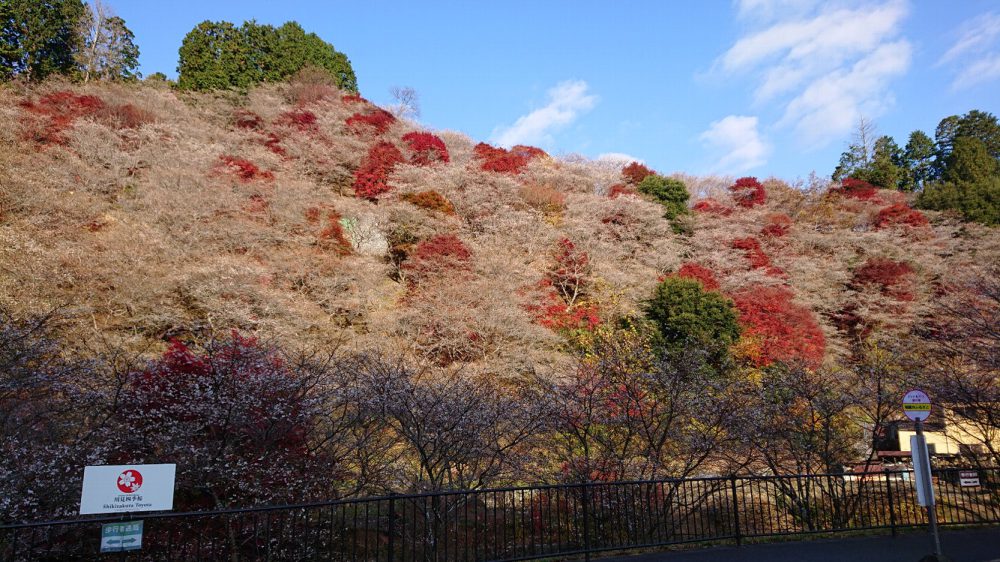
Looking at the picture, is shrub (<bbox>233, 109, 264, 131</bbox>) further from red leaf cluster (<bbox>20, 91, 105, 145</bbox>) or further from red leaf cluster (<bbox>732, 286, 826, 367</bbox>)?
red leaf cluster (<bbox>732, 286, 826, 367</bbox>)

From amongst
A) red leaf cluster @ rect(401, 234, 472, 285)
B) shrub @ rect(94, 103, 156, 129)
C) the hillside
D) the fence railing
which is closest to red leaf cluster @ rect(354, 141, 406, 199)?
the hillside

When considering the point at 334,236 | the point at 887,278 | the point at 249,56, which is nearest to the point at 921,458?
the point at 334,236

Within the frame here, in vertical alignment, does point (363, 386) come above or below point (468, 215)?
below

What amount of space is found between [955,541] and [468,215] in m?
20.0

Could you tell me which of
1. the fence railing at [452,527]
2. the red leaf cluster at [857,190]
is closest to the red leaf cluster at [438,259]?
the fence railing at [452,527]

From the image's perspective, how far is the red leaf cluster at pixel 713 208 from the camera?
34094 mm

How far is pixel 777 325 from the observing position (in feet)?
71.4

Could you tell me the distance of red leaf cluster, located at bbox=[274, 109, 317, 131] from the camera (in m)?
30.9

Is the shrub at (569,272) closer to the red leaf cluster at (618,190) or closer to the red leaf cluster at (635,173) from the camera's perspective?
the red leaf cluster at (618,190)

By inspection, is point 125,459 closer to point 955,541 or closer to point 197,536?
point 197,536

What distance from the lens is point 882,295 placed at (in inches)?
1027

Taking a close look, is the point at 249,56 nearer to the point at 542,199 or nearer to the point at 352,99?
the point at 352,99

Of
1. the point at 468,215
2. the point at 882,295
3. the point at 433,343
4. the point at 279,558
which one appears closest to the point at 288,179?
the point at 468,215

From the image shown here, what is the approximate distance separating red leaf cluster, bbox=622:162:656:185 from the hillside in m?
0.48
